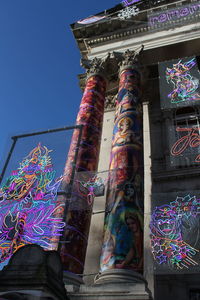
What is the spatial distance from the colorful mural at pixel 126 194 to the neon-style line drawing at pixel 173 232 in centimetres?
132

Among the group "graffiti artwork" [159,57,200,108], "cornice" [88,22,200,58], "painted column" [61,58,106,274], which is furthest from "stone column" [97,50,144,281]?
"cornice" [88,22,200,58]

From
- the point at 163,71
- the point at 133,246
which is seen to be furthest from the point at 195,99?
the point at 133,246

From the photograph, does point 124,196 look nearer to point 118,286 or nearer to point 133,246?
point 133,246

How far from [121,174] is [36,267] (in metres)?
5.98

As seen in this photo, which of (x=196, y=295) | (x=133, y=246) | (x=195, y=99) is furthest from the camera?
(x=195, y=99)

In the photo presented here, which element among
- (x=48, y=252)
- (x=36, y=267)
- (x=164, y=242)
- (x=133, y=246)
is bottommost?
(x=36, y=267)

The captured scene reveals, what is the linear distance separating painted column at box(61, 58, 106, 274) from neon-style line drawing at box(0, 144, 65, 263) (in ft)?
1.68

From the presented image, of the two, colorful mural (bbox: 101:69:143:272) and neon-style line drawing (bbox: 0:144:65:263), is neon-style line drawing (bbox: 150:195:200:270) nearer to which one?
colorful mural (bbox: 101:69:143:272)

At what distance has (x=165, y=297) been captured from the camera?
8953 millimetres

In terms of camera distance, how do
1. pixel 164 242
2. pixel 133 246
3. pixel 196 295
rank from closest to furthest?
pixel 133 246, pixel 196 295, pixel 164 242

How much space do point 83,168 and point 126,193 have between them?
2.40 m

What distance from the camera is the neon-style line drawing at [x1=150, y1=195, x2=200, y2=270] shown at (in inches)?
352

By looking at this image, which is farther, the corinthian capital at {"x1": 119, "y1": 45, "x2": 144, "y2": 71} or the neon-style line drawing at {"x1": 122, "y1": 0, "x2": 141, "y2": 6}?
the neon-style line drawing at {"x1": 122, "y1": 0, "x2": 141, "y2": 6}

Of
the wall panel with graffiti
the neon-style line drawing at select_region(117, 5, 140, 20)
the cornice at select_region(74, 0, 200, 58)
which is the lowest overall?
the wall panel with graffiti
